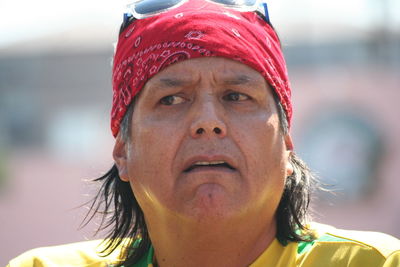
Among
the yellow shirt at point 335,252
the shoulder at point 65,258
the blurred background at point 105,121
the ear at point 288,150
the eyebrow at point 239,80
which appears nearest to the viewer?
the yellow shirt at point 335,252

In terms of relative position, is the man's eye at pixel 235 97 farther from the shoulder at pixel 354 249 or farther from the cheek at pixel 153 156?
the shoulder at pixel 354 249

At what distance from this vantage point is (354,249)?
304 centimetres

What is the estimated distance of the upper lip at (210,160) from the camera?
289 cm

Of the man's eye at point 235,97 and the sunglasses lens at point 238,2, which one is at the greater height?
the sunglasses lens at point 238,2

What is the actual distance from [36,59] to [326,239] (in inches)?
712

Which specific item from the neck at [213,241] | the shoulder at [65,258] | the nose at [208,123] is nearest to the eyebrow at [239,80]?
the nose at [208,123]

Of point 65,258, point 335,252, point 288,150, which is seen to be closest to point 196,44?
point 288,150

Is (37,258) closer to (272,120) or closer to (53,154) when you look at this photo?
(272,120)

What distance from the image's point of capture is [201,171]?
2.88 metres

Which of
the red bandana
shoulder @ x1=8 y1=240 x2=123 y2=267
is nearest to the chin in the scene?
the red bandana

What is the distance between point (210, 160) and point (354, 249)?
2.36 feet

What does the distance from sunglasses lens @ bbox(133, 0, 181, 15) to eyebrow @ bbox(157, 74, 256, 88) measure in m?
0.41

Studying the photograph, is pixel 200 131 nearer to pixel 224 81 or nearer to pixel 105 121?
pixel 224 81

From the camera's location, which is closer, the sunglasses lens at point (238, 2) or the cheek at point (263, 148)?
the cheek at point (263, 148)
